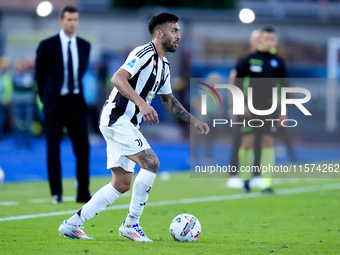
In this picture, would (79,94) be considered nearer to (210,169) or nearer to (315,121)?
(210,169)

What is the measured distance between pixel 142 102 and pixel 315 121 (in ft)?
62.3

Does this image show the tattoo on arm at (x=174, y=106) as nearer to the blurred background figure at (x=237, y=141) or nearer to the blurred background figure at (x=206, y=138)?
the blurred background figure at (x=237, y=141)

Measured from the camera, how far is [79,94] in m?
10.0

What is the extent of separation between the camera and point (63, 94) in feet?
32.6

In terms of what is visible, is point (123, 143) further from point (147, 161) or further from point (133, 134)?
point (147, 161)

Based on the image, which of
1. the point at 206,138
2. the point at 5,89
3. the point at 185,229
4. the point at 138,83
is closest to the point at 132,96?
the point at 138,83

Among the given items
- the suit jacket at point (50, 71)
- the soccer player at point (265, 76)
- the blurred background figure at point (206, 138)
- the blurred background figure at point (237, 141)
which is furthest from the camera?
the blurred background figure at point (206, 138)

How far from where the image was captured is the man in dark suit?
990 cm

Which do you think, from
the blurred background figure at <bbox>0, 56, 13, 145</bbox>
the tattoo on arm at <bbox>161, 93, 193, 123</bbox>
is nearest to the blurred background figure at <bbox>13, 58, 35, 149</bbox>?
the blurred background figure at <bbox>0, 56, 13, 145</bbox>

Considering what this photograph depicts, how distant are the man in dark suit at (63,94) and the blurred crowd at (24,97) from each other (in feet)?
27.4

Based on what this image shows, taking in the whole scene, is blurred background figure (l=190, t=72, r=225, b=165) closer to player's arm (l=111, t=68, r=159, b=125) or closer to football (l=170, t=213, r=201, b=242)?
football (l=170, t=213, r=201, b=242)

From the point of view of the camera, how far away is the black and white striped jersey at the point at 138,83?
6.72 meters

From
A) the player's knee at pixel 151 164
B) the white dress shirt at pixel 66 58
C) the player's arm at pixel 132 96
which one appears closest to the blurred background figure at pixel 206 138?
the white dress shirt at pixel 66 58

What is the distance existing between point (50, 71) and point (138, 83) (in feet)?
11.1
